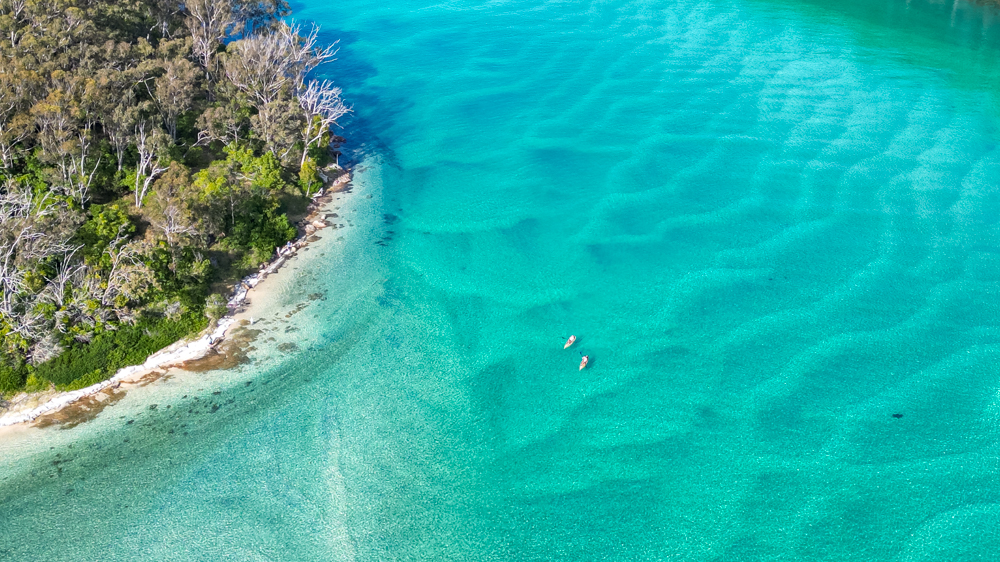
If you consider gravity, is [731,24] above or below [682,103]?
above

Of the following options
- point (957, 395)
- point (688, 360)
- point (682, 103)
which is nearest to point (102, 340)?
point (688, 360)

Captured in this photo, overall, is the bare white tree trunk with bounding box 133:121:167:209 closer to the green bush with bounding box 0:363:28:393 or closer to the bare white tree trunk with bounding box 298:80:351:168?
the bare white tree trunk with bounding box 298:80:351:168

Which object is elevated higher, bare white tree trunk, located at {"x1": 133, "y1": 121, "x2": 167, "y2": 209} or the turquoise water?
bare white tree trunk, located at {"x1": 133, "y1": 121, "x2": 167, "y2": 209}

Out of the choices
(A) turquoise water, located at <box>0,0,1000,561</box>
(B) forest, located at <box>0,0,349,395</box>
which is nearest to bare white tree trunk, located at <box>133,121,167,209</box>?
(B) forest, located at <box>0,0,349,395</box>

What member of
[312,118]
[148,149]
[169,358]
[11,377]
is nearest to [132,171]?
[148,149]

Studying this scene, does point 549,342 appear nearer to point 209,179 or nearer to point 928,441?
point 928,441

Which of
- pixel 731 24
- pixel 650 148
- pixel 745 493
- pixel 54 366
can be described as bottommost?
pixel 745 493

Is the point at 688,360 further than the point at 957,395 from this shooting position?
Yes
